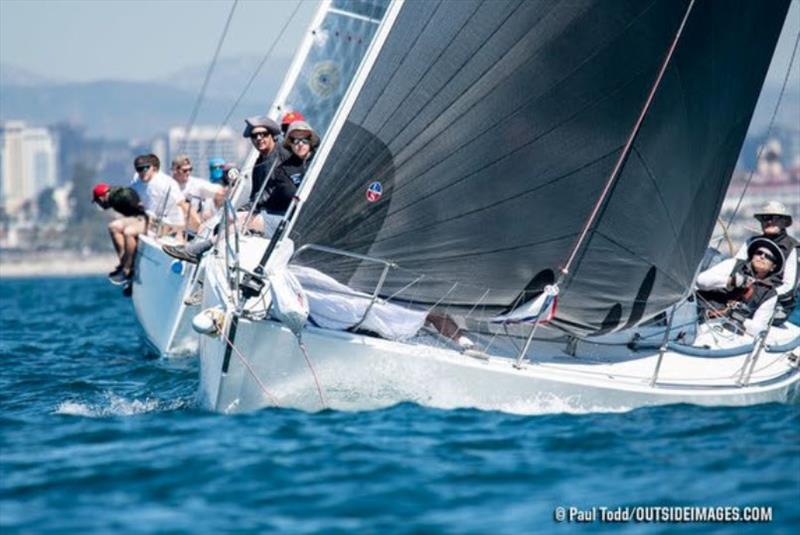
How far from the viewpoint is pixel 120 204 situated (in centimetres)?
1617

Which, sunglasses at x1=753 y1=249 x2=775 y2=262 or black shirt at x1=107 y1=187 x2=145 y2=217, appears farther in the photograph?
black shirt at x1=107 y1=187 x2=145 y2=217

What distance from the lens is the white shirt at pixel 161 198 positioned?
16438 millimetres

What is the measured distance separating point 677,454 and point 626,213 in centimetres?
264

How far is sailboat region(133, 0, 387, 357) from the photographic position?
517 inches

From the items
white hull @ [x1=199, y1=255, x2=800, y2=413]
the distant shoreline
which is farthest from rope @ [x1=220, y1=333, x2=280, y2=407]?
the distant shoreline

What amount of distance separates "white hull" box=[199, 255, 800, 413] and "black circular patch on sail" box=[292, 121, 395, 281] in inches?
23.8

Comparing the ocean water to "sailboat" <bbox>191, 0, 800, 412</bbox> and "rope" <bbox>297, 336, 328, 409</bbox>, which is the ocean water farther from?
"sailboat" <bbox>191, 0, 800, 412</bbox>

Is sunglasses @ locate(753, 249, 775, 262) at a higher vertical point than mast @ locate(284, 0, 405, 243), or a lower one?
lower

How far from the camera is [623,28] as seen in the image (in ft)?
34.1

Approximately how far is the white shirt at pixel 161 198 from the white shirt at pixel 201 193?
0.14 meters

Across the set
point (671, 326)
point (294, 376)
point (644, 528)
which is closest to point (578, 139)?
point (671, 326)

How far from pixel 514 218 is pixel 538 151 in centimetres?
44

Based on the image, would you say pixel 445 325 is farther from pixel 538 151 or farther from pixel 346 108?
pixel 346 108

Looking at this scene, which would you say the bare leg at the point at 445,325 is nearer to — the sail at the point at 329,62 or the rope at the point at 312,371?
the rope at the point at 312,371
